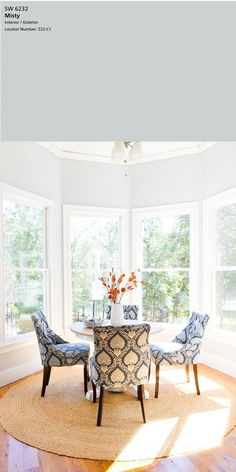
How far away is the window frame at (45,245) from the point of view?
358 cm

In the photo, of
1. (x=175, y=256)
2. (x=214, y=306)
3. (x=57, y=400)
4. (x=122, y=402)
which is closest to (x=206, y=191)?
(x=175, y=256)

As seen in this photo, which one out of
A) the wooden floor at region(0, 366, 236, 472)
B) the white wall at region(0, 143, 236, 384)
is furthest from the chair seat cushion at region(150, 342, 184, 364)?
the white wall at region(0, 143, 236, 384)

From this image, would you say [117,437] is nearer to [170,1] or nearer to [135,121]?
[135,121]

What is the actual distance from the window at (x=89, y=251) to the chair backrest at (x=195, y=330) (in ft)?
4.71

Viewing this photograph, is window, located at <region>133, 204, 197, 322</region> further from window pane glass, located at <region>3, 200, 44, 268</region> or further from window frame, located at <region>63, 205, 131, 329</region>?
window pane glass, located at <region>3, 200, 44, 268</region>

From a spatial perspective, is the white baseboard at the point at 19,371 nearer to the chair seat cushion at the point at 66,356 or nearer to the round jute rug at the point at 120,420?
the round jute rug at the point at 120,420

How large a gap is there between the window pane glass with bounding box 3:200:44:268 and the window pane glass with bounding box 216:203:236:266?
2.29m

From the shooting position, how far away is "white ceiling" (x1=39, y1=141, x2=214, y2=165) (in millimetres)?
4403

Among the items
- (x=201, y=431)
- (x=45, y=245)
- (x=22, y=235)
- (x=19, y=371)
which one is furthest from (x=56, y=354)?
(x=45, y=245)

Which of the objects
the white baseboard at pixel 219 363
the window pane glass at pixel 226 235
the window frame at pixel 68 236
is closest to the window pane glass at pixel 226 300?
the window pane glass at pixel 226 235

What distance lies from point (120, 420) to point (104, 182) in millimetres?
3248

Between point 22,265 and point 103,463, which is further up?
point 22,265

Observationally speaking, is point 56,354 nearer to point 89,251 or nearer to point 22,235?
point 22,235

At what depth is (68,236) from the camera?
185 inches
